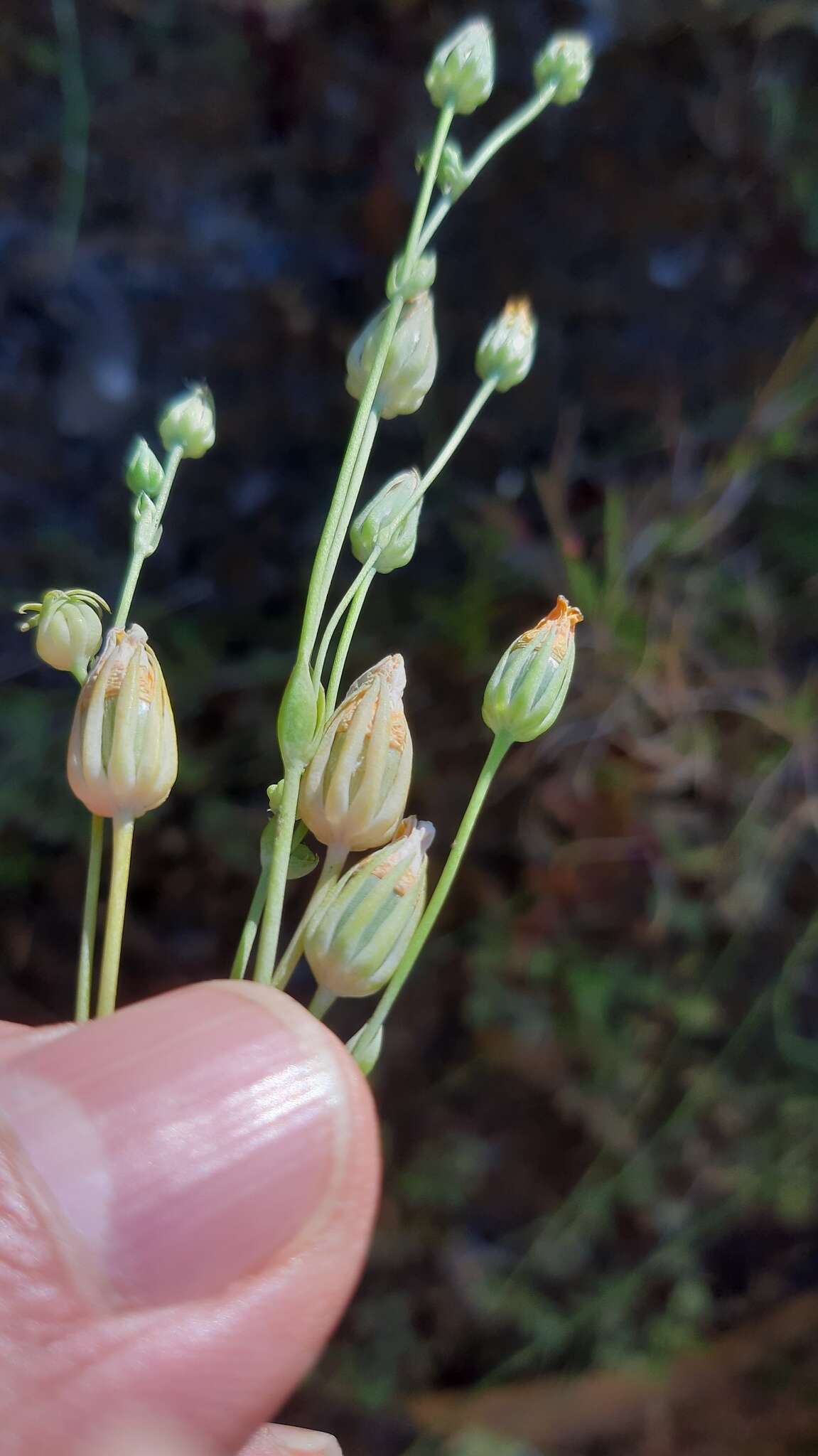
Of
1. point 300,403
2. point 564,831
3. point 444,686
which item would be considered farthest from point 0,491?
point 564,831

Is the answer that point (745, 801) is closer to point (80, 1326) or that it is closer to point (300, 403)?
point (300, 403)

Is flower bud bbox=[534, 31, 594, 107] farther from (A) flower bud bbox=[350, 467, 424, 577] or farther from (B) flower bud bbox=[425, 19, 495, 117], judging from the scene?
(A) flower bud bbox=[350, 467, 424, 577]

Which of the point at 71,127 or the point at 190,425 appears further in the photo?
the point at 71,127

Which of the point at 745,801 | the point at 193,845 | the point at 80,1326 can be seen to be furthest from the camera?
the point at 193,845

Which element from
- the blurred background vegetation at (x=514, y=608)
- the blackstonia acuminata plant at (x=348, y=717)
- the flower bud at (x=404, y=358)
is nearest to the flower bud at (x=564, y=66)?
the blackstonia acuminata plant at (x=348, y=717)

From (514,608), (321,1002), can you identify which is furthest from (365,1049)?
(514,608)

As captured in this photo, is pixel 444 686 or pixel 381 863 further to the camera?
pixel 444 686

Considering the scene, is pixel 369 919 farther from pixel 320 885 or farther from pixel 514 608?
pixel 514 608
